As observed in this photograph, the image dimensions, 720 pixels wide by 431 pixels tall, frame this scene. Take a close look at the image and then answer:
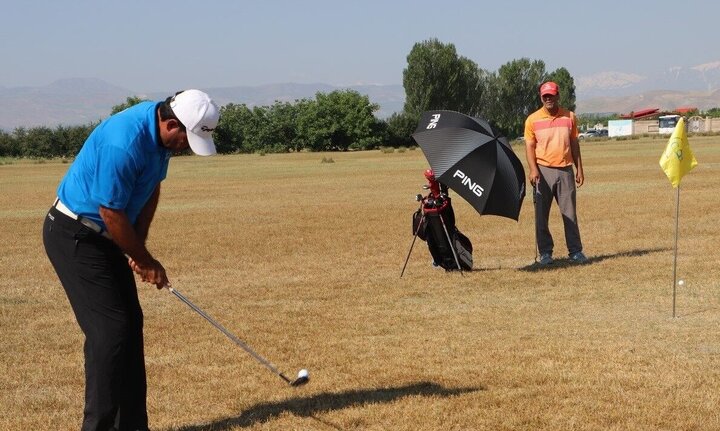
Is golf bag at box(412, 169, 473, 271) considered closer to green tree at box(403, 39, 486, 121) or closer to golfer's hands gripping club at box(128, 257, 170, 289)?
golfer's hands gripping club at box(128, 257, 170, 289)

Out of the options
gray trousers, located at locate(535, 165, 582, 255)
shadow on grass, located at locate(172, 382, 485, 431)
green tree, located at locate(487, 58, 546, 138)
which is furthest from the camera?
green tree, located at locate(487, 58, 546, 138)

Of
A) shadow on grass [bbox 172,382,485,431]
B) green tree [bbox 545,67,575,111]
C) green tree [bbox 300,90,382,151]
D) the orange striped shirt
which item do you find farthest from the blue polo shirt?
green tree [bbox 545,67,575,111]

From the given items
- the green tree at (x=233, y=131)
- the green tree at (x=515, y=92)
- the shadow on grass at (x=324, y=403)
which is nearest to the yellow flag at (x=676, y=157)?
the shadow on grass at (x=324, y=403)

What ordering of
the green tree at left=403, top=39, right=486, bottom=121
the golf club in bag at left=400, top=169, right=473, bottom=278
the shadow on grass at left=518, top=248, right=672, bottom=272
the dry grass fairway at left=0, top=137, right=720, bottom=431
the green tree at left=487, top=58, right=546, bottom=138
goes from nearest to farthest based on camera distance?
the dry grass fairway at left=0, top=137, right=720, bottom=431 < the golf club in bag at left=400, top=169, right=473, bottom=278 < the shadow on grass at left=518, top=248, right=672, bottom=272 < the green tree at left=403, top=39, right=486, bottom=121 < the green tree at left=487, top=58, right=546, bottom=138

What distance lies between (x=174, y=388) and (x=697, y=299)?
5.65 m

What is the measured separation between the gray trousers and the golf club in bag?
43.6 inches

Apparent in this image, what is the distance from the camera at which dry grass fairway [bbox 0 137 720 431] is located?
6.39 meters

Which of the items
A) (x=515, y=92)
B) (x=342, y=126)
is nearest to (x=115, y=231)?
(x=342, y=126)

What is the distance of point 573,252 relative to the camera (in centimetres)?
1314

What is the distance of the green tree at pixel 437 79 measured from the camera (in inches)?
4107

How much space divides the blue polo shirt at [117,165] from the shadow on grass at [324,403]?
1.57m

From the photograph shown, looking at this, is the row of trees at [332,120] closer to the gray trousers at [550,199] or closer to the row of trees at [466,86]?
the row of trees at [466,86]

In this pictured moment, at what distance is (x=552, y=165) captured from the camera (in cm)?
1296

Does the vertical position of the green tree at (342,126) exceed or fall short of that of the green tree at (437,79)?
it falls short
